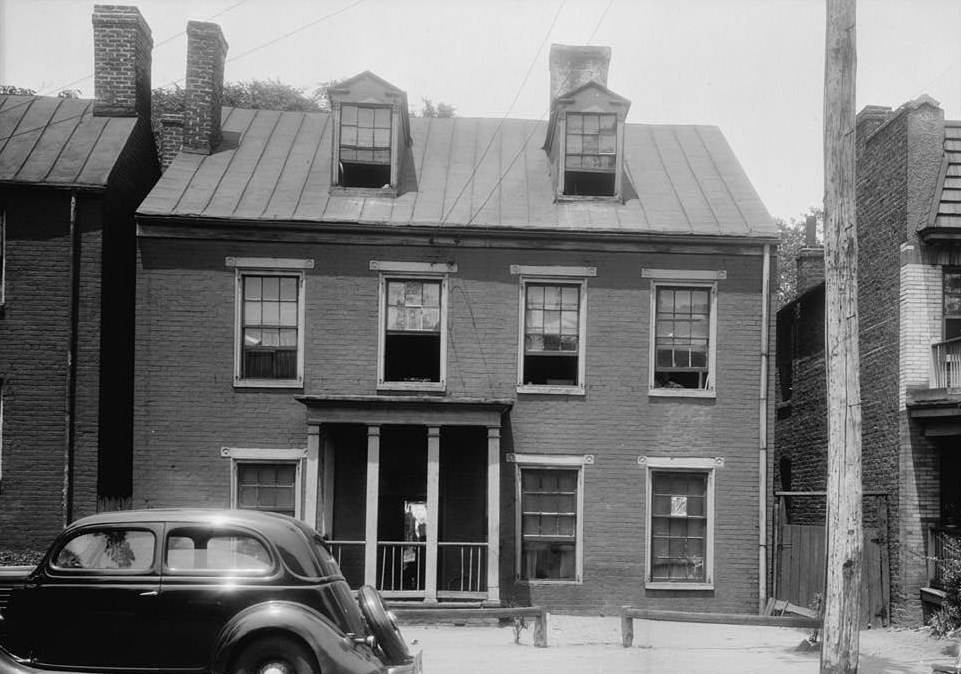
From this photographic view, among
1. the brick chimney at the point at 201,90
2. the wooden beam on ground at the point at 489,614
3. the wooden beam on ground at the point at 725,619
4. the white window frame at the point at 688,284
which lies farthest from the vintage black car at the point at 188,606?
the brick chimney at the point at 201,90

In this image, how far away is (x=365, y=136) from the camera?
1923 centimetres

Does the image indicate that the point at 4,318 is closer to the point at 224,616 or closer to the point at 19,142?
the point at 19,142

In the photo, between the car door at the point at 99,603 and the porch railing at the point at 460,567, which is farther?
the porch railing at the point at 460,567

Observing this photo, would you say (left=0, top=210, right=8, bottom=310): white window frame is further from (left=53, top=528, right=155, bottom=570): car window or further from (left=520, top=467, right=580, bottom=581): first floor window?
(left=53, top=528, right=155, bottom=570): car window

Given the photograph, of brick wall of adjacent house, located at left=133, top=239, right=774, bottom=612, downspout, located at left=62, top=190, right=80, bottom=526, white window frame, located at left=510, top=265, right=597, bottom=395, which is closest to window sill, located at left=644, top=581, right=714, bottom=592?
brick wall of adjacent house, located at left=133, top=239, right=774, bottom=612

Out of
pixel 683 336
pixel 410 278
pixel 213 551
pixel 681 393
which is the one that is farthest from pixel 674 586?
pixel 213 551

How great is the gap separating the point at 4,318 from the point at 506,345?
8672 mm

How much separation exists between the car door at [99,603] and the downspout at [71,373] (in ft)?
29.6

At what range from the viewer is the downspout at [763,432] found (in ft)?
58.2

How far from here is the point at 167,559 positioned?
884 centimetres

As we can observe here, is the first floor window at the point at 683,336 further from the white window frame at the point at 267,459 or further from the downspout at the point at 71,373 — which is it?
the downspout at the point at 71,373

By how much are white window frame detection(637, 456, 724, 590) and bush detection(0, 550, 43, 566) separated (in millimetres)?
10131

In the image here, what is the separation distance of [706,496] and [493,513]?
154 inches

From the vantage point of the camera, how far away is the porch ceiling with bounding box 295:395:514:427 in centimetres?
1694
